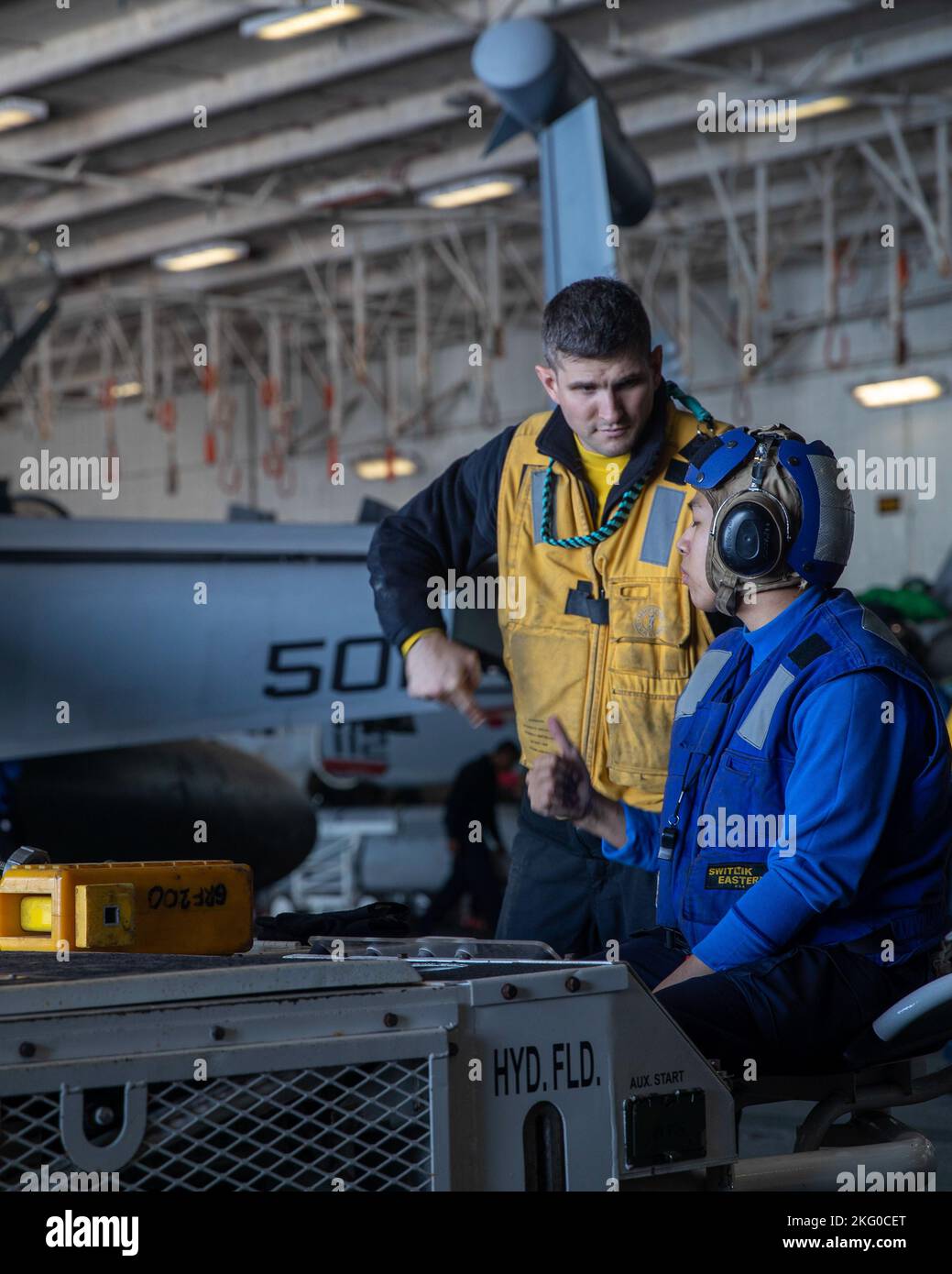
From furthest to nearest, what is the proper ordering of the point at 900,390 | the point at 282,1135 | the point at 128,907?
the point at 900,390, the point at 128,907, the point at 282,1135

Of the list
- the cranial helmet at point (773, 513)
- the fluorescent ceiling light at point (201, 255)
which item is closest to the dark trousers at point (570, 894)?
the cranial helmet at point (773, 513)

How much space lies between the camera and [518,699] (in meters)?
2.99

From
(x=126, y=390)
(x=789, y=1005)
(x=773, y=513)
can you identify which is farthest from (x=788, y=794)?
(x=126, y=390)

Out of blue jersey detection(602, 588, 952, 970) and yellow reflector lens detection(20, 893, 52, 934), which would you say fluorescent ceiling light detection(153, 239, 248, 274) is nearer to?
blue jersey detection(602, 588, 952, 970)

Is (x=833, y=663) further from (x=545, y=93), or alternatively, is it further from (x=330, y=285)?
(x=330, y=285)

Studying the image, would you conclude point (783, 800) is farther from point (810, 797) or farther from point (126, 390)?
point (126, 390)

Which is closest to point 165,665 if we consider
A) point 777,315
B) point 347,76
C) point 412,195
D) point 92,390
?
point 347,76

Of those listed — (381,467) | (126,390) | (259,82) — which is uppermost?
(259,82)

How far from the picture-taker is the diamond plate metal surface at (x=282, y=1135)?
1499 mm

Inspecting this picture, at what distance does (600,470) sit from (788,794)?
0.99 metres

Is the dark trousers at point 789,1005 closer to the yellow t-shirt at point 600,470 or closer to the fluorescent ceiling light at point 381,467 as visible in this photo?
the yellow t-shirt at point 600,470

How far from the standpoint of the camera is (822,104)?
13.7m

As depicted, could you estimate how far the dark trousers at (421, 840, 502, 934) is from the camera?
1098cm

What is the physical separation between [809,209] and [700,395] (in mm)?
3683
